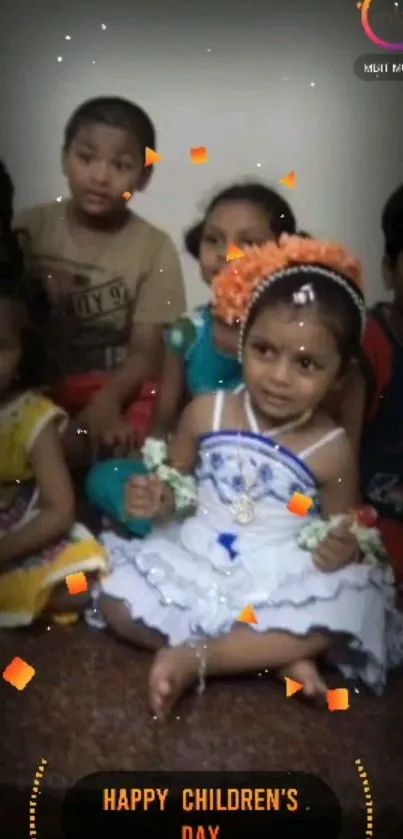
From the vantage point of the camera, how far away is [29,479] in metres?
0.76

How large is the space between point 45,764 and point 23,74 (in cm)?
53

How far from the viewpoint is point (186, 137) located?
72 centimetres

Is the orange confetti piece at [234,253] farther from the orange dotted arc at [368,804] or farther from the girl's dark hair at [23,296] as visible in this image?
the orange dotted arc at [368,804]

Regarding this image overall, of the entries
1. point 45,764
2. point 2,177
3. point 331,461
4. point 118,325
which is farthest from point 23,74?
point 45,764

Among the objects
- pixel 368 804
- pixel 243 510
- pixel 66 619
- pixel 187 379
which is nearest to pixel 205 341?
pixel 187 379

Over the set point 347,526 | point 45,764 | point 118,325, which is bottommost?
point 45,764

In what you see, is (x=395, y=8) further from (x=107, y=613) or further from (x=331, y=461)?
(x=107, y=613)

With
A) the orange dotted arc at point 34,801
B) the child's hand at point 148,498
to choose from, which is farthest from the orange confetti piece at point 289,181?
the orange dotted arc at point 34,801

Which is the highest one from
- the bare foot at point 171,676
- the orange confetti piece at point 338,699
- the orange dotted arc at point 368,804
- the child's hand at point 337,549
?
the child's hand at point 337,549

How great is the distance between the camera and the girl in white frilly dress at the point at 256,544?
73cm

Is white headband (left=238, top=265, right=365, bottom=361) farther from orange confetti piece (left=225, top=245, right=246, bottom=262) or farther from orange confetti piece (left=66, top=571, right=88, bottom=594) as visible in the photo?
orange confetti piece (left=66, top=571, right=88, bottom=594)

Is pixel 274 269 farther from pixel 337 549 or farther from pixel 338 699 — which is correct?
pixel 338 699

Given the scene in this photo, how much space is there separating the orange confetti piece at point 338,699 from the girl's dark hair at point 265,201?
1.16 feet

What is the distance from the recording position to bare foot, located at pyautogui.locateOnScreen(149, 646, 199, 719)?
74 centimetres
